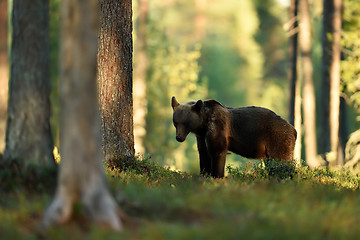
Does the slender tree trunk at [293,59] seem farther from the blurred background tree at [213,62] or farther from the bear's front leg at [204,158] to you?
the bear's front leg at [204,158]

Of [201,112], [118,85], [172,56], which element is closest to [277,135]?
[201,112]

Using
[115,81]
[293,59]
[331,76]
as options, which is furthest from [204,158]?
[293,59]

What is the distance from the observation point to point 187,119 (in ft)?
44.8

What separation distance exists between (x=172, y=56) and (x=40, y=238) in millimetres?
38891

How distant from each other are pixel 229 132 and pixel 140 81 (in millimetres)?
23592

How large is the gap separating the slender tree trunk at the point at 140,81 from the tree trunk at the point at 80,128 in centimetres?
2583

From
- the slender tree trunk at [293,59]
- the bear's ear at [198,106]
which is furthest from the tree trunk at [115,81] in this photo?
the slender tree trunk at [293,59]

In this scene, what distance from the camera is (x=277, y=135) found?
47.0 ft

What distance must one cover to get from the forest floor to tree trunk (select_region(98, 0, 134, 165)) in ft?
10.3

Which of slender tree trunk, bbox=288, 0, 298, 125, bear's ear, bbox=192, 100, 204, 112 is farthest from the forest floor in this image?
slender tree trunk, bbox=288, 0, 298, 125

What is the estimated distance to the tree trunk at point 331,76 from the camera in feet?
87.9

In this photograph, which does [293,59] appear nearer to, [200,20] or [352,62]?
[352,62]

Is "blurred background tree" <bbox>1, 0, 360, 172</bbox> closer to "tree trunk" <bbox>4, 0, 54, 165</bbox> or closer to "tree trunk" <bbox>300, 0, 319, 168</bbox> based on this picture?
"tree trunk" <bbox>300, 0, 319, 168</bbox>

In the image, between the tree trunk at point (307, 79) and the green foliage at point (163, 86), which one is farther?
the green foliage at point (163, 86)
